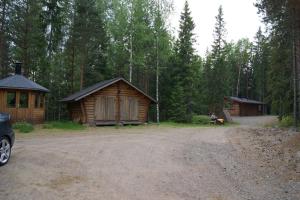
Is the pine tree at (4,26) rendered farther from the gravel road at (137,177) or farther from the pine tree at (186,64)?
the gravel road at (137,177)

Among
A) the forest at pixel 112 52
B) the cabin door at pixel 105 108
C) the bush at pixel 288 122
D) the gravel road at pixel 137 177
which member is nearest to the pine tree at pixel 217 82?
the forest at pixel 112 52

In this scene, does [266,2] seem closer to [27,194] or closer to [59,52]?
[27,194]

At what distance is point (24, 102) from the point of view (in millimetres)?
27109

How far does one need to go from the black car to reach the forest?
2472 centimetres

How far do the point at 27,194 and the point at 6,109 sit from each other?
2004 cm

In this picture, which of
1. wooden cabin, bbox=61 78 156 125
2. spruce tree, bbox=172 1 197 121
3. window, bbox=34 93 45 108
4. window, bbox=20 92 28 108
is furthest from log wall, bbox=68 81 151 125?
spruce tree, bbox=172 1 197 121

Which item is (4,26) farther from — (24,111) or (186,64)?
(186,64)

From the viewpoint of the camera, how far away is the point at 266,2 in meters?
21.0

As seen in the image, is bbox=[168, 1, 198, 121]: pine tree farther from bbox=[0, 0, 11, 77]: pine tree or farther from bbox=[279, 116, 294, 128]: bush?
bbox=[0, 0, 11, 77]: pine tree

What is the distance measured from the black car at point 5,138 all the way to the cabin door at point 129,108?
19753mm

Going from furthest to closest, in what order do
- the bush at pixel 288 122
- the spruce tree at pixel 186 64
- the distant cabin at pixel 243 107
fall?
the distant cabin at pixel 243 107 < the spruce tree at pixel 186 64 < the bush at pixel 288 122

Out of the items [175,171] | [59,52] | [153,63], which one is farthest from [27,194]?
[59,52]

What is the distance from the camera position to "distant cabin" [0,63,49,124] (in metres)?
24.2

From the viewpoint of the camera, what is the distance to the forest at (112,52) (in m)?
32.4
